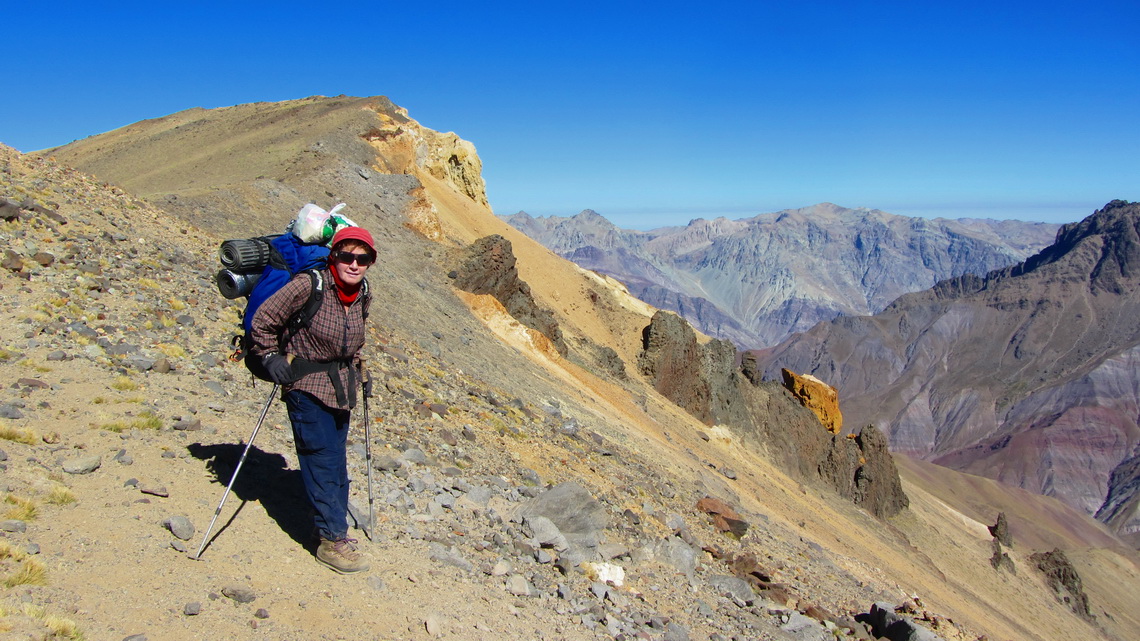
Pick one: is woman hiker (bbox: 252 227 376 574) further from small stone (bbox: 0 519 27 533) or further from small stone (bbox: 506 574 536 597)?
small stone (bbox: 0 519 27 533)

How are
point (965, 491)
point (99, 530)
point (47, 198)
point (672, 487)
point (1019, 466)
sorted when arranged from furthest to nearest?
point (1019, 466), point (965, 491), point (672, 487), point (47, 198), point (99, 530)

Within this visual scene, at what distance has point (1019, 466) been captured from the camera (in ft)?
596

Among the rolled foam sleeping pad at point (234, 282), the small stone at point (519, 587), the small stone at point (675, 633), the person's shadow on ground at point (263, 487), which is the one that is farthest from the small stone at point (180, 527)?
the small stone at point (675, 633)

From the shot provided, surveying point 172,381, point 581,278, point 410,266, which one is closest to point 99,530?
point 172,381

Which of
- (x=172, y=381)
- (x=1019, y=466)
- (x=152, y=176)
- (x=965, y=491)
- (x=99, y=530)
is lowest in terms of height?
(x=1019, y=466)

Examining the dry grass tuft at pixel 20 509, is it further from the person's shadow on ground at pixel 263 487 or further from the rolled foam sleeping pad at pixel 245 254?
the rolled foam sleeping pad at pixel 245 254

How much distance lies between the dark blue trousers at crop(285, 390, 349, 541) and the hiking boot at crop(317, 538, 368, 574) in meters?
0.05

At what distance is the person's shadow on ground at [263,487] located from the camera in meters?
5.96

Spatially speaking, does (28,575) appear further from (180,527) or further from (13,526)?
(180,527)

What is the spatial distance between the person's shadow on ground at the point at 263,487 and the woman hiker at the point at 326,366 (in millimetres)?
424

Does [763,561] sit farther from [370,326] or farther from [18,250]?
[18,250]

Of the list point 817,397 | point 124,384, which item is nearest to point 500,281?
point 124,384

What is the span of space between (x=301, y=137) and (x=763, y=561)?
2554 centimetres

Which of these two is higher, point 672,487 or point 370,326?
point 370,326
